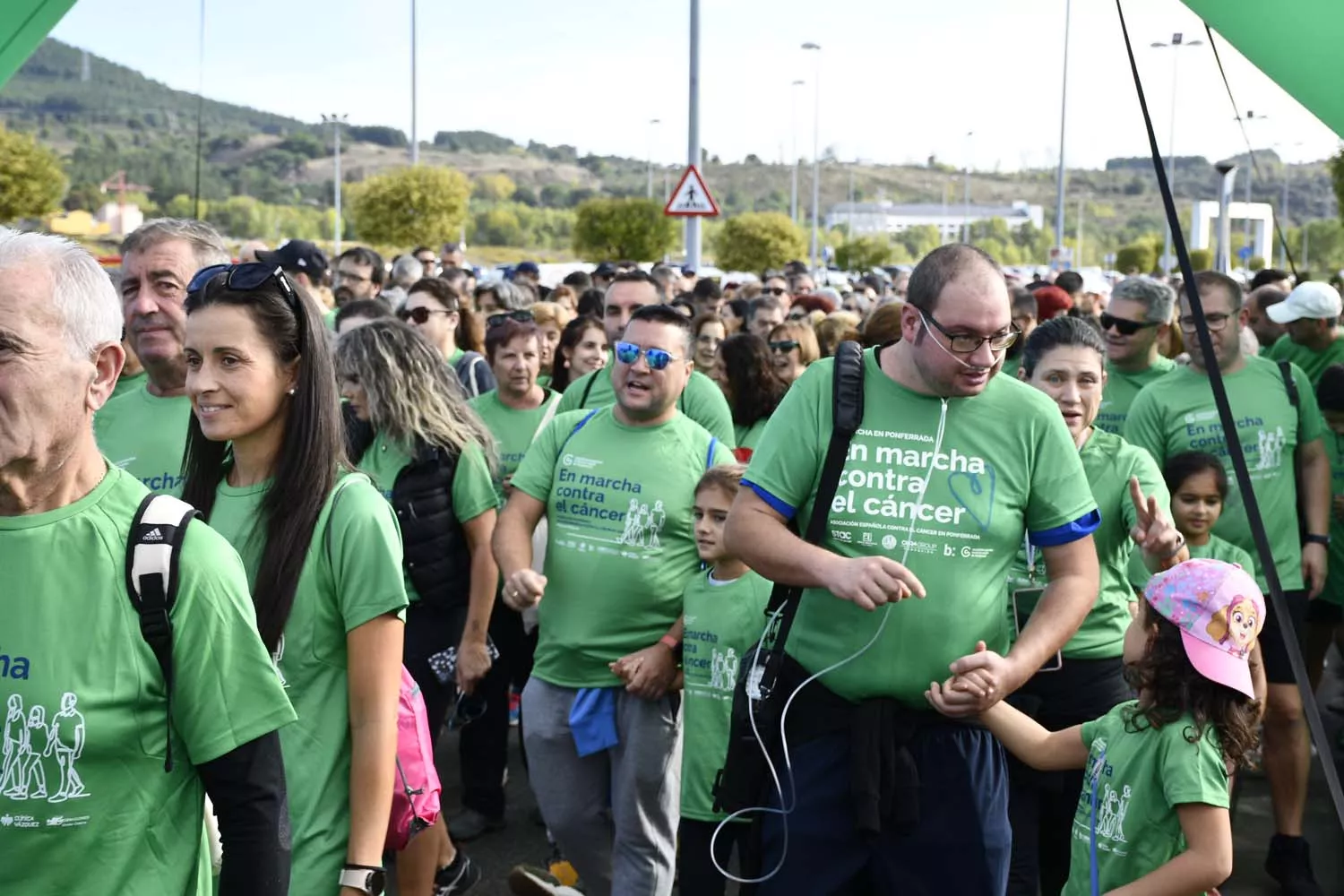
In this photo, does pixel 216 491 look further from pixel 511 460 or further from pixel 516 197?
pixel 516 197

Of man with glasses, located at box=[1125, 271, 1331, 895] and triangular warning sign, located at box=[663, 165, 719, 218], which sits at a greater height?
triangular warning sign, located at box=[663, 165, 719, 218]

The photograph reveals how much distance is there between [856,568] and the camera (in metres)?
3.09

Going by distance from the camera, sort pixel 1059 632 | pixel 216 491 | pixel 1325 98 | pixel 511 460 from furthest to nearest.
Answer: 1. pixel 511 460
2. pixel 1059 632
3. pixel 216 491
4. pixel 1325 98

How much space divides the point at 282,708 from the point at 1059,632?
1914mm

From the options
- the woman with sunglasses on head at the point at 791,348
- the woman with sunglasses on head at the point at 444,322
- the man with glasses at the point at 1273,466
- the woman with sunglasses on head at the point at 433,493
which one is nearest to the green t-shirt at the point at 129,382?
the woman with sunglasses on head at the point at 433,493

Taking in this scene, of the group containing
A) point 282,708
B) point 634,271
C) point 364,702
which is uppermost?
point 634,271

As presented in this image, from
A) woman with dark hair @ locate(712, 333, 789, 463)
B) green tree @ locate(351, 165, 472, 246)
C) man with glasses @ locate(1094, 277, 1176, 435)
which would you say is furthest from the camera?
green tree @ locate(351, 165, 472, 246)

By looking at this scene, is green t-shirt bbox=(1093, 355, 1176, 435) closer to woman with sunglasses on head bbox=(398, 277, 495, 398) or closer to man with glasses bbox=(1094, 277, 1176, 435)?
man with glasses bbox=(1094, 277, 1176, 435)

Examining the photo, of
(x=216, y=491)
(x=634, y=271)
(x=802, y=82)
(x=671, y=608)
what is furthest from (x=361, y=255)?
(x=802, y=82)

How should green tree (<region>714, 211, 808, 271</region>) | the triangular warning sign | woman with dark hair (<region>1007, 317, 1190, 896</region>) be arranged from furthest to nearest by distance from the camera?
green tree (<region>714, 211, 808, 271</region>), the triangular warning sign, woman with dark hair (<region>1007, 317, 1190, 896</region>)

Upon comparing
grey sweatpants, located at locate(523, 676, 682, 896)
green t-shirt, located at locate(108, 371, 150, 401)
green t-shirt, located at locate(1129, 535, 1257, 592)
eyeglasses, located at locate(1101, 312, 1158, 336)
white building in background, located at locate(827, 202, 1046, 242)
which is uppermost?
white building in background, located at locate(827, 202, 1046, 242)

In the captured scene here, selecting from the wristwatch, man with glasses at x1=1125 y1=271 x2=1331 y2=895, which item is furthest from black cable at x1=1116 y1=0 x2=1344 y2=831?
man with glasses at x1=1125 y1=271 x2=1331 y2=895

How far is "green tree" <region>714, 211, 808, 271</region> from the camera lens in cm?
4597

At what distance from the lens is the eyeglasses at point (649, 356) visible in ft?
16.2
